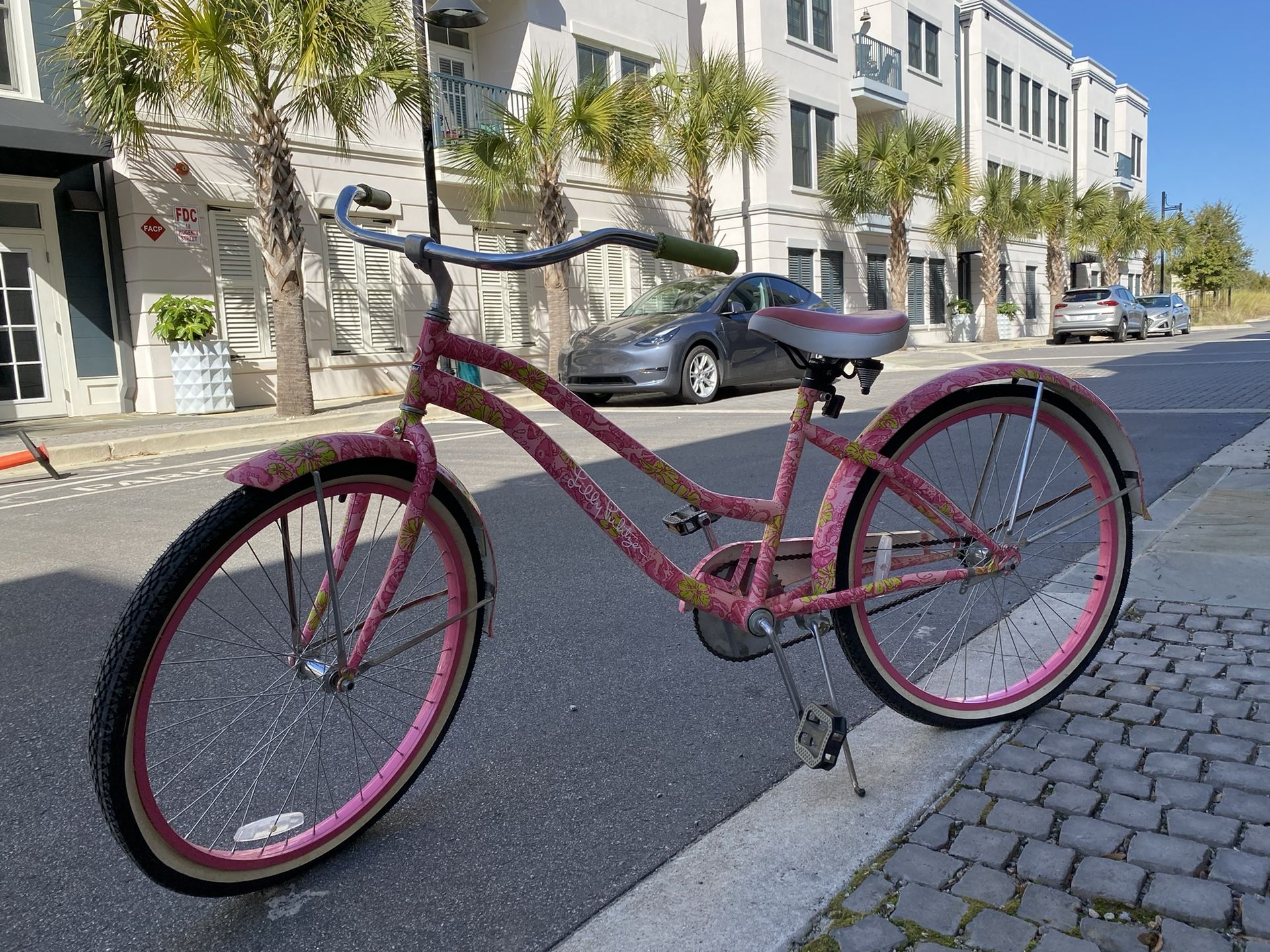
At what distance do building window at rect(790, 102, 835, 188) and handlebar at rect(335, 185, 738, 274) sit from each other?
2478cm

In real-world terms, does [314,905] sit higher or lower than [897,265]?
lower

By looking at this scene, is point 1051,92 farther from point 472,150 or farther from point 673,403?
point 673,403

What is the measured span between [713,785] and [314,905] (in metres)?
0.94

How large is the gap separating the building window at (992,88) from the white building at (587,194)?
7cm

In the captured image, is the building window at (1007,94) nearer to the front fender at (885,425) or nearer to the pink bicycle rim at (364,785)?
the front fender at (885,425)

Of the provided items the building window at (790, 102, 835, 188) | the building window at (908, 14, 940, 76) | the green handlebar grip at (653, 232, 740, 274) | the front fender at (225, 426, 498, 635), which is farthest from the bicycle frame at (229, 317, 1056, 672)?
the building window at (908, 14, 940, 76)

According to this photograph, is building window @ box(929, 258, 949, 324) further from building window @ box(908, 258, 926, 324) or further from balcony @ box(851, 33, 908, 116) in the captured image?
balcony @ box(851, 33, 908, 116)

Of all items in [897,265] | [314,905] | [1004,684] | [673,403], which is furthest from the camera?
[897,265]

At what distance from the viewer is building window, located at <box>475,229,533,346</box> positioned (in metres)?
18.1

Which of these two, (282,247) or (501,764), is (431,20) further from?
(501,764)

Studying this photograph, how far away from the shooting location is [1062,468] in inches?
115

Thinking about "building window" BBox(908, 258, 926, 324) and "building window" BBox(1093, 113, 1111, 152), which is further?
"building window" BBox(1093, 113, 1111, 152)

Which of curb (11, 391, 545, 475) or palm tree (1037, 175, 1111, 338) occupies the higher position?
palm tree (1037, 175, 1111, 338)

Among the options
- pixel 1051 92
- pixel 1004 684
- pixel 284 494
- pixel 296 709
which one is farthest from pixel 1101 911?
pixel 1051 92
